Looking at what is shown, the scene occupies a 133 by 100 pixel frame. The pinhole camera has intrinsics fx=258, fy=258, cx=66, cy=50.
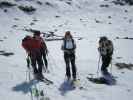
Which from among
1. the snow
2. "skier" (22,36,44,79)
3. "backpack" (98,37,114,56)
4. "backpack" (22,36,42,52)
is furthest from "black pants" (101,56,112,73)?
"backpack" (22,36,42,52)

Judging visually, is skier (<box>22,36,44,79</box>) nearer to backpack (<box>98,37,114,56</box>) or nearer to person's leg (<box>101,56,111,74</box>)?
backpack (<box>98,37,114,56</box>)

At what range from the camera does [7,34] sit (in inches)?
1128

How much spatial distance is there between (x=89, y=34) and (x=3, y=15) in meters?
13.2

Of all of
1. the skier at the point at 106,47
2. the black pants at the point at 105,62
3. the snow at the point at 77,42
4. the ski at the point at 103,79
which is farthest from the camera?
the black pants at the point at 105,62

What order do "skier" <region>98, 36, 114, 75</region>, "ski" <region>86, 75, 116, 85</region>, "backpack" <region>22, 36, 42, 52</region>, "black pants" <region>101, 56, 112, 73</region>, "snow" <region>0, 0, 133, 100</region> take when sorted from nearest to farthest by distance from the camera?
"snow" <region>0, 0, 133, 100</region> → "backpack" <region>22, 36, 42, 52</region> → "ski" <region>86, 75, 116, 85</region> → "skier" <region>98, 36, 114, 75</region> → "black pants" <region>101, 56, 112, 73</region>

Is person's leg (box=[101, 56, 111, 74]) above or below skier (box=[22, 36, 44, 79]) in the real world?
below

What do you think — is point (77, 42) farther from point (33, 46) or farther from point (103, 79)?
point (33, 46)

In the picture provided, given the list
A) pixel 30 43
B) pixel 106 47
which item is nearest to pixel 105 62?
pixel 106 47

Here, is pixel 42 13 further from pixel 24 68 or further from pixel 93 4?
pixel 24 68

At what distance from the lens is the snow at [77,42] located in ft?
39.1

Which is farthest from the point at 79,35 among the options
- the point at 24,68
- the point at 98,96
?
the point at 98,96

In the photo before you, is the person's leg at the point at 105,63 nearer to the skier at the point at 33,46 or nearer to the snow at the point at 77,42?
the snow at the point at 77,42

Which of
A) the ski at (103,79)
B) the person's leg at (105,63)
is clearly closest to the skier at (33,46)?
the ski at (103,79)

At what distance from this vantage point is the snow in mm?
11906
